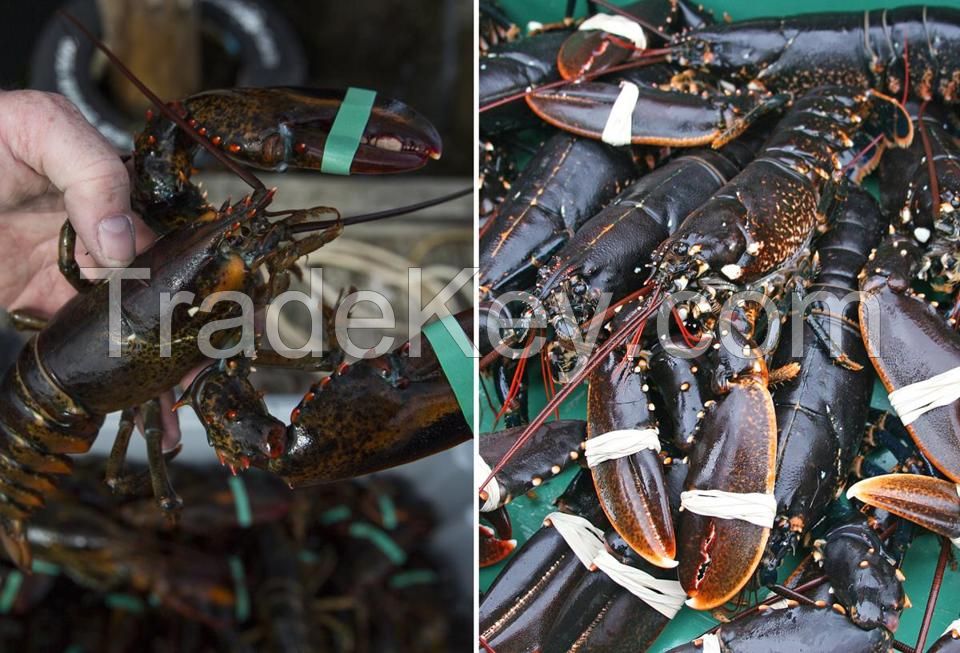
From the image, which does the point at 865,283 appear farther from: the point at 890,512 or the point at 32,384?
the point at 32,384

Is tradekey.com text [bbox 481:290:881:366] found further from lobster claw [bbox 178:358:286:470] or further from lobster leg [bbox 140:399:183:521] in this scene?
lobster leg [bbox 140:399:183:521]

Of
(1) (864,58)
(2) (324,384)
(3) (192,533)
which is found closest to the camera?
(2) (324,384)

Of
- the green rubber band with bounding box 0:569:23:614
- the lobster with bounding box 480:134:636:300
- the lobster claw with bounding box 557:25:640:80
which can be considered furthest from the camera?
the green rubber band with bounding box 0:569:23:614

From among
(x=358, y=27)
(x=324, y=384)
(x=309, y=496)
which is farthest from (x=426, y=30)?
(x=324, y=384)

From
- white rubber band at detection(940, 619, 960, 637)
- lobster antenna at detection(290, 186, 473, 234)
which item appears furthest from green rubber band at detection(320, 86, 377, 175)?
white rubber band at detection(940, 619, 960, 637)

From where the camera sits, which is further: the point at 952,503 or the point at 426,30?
the point at 426,30

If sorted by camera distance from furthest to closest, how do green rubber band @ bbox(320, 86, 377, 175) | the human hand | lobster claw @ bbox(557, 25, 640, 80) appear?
lobster claw @ bbox(557, 25, 640, 80)
the human hand
green rubber band @ bbox(320, 86, 377, 175)

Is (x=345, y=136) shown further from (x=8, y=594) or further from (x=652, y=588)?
(x=8, y=594)

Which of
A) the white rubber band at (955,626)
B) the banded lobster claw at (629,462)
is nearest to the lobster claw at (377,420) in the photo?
the banded lobster claw at (629,462)
